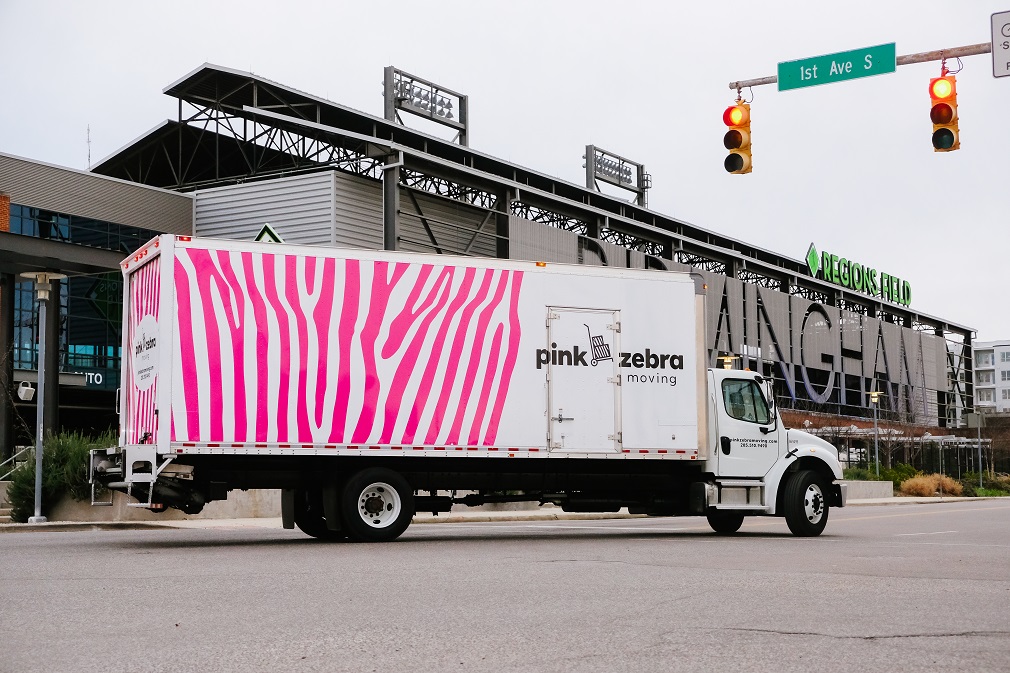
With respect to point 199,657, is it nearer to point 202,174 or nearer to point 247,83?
point 247,83

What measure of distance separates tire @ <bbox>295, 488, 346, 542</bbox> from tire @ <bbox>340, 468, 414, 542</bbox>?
1.96ft

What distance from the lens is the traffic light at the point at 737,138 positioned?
51.3ft

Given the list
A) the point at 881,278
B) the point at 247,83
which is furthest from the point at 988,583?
the point at 881,278

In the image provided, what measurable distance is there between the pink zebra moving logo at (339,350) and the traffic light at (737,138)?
11.5 feet

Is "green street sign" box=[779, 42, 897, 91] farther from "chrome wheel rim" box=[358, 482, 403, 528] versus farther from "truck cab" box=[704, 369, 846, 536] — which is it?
"chrome wheel rim" box=[358, 482, 403, 528]

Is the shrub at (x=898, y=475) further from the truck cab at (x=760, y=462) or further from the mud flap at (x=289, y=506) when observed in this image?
the mud flap at (x=289, y=506)

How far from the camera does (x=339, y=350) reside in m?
16.1

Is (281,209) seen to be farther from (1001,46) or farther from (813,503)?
(1001,46)

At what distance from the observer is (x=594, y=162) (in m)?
63.2

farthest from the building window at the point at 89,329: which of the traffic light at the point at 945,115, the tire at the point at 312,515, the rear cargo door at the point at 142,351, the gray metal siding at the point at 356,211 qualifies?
the traffic light at the point at 945,115

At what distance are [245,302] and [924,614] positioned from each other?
32.4 feet

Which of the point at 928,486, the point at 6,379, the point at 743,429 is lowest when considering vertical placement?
the point at 928,486

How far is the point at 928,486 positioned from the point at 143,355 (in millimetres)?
44596

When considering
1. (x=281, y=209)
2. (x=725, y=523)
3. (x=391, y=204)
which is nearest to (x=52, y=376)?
(x=281, y=209)
